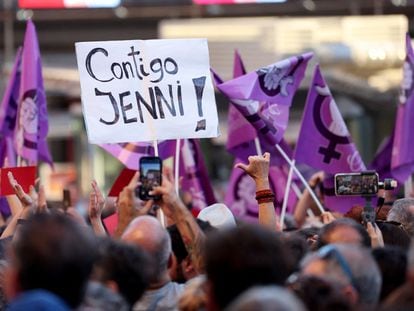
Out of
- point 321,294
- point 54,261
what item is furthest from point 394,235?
point 54,261

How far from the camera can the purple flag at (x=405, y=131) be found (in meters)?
11.8

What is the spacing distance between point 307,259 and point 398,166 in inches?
231

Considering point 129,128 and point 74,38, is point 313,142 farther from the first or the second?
point 74,38

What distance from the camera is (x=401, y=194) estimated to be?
583 inches

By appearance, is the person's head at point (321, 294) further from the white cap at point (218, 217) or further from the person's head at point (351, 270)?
the white cap at point (218, 217)

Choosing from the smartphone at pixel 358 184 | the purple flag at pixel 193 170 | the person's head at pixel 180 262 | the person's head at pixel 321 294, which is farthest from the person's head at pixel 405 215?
the purple flag at pixel 193 170

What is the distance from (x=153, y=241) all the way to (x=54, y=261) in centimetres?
147

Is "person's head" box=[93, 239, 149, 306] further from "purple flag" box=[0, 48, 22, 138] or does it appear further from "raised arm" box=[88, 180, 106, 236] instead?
"purple flag" box=[0, 48, 22, 138]

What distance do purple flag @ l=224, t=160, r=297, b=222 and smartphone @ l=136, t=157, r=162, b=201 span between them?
5.33 m

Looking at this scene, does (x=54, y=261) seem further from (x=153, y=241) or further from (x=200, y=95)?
(x=200, y=95)

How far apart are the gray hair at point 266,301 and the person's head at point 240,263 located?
391 millimetres

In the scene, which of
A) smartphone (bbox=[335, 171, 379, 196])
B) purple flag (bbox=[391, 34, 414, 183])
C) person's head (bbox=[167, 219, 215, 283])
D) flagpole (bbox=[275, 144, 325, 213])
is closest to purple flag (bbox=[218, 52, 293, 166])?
flagpole (bbox=[275, 144, 325, 213])

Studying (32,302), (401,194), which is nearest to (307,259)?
(32,302)

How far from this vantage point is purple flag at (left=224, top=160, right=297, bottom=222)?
12.5 metres
